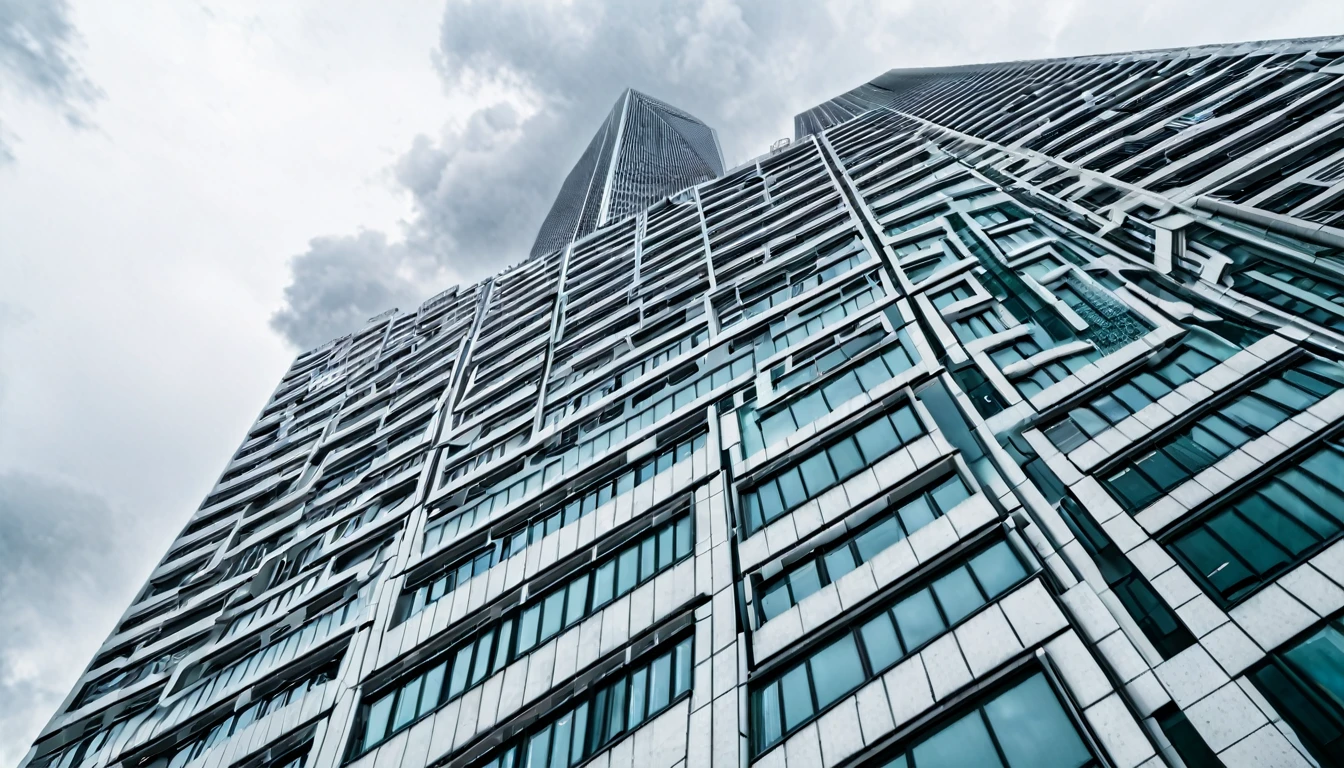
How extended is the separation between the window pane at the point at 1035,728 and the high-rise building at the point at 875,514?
6cm

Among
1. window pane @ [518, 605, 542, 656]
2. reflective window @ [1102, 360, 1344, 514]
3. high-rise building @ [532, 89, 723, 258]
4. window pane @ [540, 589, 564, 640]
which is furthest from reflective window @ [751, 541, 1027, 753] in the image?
high-rise building @ [532, 89, 723, 258]

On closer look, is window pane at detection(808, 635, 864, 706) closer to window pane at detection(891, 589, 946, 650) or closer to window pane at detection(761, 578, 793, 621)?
window pane at detection(891, 589, 946, 650)

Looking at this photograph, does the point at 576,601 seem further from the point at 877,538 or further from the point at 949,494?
the point at 949,494

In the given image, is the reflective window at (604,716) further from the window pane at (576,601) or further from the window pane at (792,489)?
the window pane at (792,489)

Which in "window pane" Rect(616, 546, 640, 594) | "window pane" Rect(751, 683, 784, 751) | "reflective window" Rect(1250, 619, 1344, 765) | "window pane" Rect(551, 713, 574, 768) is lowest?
"reflective window" Rect(1250, 619, 1344, 765)

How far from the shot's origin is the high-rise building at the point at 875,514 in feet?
40.2

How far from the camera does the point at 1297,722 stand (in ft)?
33.2

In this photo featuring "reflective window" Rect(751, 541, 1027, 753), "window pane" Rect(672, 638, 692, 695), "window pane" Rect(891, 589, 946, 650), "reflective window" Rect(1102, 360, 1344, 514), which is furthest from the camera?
"window pane" Rect(672, 638, 692, 695)

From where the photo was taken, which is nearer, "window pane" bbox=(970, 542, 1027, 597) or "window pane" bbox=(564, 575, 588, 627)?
"window pane" bbox=(970, 542, 1027, 597)

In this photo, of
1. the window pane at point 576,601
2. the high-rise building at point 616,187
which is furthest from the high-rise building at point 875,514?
the high-rise building at point 616,187

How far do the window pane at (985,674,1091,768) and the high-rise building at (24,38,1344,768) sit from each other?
0.20 ft

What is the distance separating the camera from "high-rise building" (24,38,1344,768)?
12258 mm

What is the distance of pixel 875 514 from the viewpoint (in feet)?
57.3

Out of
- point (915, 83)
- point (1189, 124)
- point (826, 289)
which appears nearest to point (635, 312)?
point (826, 289)
